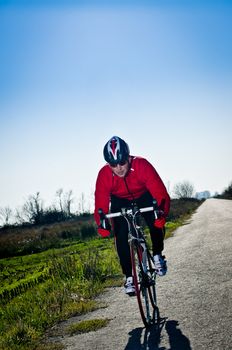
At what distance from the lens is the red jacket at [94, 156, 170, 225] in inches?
203

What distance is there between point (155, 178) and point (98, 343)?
7.96 ft

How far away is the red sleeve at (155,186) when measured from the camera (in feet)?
16.7

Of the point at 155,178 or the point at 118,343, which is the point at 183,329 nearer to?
the point at 118,343

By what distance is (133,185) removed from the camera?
17.7ft

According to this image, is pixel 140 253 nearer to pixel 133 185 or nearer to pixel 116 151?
pixel 133 185

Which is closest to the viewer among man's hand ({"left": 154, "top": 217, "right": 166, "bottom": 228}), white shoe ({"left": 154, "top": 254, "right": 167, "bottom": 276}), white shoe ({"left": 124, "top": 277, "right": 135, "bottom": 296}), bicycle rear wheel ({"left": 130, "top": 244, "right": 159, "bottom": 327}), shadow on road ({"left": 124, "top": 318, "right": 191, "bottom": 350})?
shadow on road ({"left": 124, "top": 318, "right": 191, "bottom": 350})

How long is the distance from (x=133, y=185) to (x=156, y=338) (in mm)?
2256

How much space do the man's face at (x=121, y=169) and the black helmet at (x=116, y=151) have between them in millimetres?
104

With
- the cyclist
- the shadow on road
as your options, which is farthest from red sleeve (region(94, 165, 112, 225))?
the shadow on road

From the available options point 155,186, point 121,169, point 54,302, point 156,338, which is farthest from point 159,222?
point 54,302

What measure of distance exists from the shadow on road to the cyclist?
Answer: 2.10 feet

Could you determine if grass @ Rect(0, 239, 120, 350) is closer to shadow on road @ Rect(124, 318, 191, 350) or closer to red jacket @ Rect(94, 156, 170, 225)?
shadow on road @ Rect(124, 318, 191, 350)

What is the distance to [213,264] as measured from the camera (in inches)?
302

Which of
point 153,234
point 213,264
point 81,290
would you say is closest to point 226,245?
point 213,264
